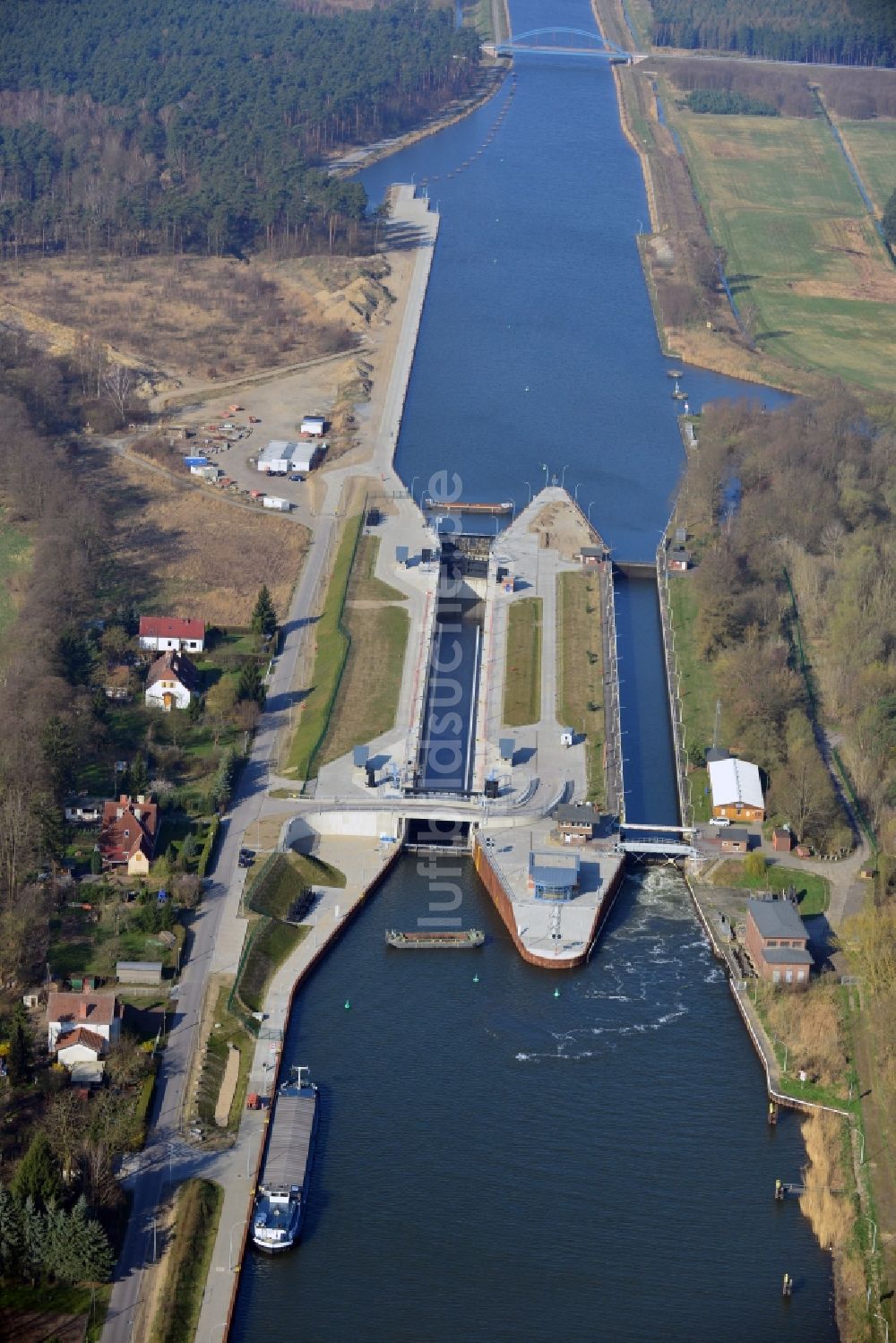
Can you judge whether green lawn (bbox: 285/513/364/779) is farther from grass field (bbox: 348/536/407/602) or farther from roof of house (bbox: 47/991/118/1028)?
roof of house (bbox: 47/991/118/1028)

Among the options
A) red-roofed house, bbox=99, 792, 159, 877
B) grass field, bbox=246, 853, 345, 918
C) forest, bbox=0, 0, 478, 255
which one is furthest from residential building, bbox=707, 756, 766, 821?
forest, bbox=0, 0, 478, 255

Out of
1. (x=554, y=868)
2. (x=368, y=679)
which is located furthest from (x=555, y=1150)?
(x=368, y=679)

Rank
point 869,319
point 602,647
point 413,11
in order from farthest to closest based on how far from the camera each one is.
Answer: point 413,11, point 869,319, point 602,647

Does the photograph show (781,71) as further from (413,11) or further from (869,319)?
(869,319)

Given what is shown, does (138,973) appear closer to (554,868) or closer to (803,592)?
(554,868)

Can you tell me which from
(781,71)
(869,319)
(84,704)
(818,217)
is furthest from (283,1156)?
(781,71)

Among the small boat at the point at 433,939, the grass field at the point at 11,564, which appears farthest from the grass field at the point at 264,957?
the grass field at the point at 11,564

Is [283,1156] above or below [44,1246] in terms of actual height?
above
